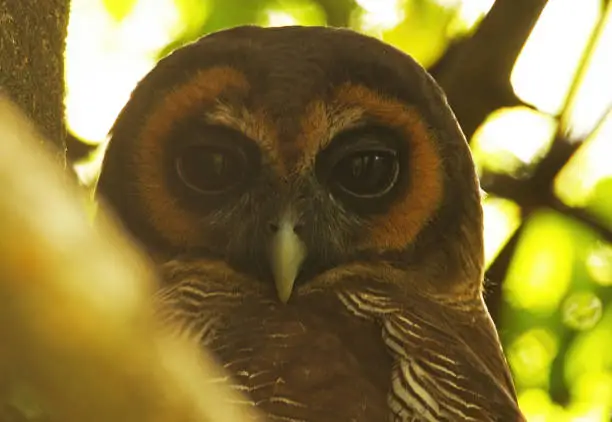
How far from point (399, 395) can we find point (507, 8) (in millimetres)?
947

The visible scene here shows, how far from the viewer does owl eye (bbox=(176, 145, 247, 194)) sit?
77.4 inches

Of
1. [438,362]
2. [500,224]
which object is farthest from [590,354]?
[438,362]

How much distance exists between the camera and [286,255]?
1785mm

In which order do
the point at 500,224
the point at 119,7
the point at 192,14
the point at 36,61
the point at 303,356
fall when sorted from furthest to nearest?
the point at 119,7
the point at 192,14
the point at 500,224
the point at 303,356
the point at 36,61

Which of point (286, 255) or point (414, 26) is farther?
point (414, 26)

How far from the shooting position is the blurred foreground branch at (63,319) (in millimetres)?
517

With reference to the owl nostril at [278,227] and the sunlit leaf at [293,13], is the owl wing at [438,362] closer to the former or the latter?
the owl nostril at [278,227]

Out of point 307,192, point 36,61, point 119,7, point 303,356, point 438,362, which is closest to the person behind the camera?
point 36,61

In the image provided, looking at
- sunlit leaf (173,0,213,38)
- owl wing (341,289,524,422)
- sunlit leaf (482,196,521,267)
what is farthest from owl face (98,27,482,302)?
sunlit leaf (173,0,213,38)

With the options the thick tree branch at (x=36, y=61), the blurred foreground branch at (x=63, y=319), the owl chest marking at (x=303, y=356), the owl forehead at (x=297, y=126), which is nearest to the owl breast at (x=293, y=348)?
the owl chest marking at (x=303, y=356)

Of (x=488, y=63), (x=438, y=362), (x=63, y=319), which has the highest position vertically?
(x=488, y=63)

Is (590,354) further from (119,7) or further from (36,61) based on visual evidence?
(36,61)

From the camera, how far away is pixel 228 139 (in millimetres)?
1953

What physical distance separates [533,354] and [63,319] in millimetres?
2223
